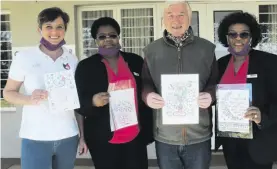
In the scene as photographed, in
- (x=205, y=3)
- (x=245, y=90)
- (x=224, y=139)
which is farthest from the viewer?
(x=205, y=3)

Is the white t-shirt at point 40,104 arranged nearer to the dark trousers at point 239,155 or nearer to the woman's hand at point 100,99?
the woman's hand at point 100,99

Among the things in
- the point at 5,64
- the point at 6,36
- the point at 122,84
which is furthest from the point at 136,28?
the point at 122,84

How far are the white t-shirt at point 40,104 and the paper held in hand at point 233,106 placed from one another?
4.06ft

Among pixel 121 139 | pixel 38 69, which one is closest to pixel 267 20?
pixel 121 139

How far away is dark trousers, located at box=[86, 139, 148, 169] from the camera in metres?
2.97

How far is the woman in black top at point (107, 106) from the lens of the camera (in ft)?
9.66

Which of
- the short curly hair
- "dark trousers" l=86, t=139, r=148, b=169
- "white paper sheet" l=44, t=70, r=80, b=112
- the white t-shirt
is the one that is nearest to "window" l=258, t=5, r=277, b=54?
the short curly hair

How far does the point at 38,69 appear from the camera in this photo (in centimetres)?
279

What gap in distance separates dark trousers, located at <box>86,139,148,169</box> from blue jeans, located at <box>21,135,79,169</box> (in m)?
0.20

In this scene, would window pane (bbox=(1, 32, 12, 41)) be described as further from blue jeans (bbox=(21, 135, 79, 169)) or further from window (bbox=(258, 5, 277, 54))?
window (bbox=(258, 5, 277, 54))

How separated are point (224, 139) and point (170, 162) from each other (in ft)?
1.55

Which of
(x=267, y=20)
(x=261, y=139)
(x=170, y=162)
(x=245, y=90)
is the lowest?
(x=170, y=162)

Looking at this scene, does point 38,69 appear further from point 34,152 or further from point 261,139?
point 261,139

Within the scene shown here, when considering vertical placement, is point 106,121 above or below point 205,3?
below
